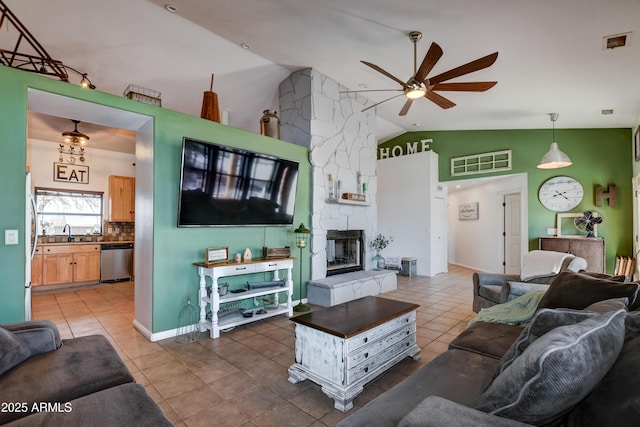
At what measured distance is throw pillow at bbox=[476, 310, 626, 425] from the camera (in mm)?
885

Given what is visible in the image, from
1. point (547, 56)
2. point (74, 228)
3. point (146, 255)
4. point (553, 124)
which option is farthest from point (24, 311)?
point (553, 124)

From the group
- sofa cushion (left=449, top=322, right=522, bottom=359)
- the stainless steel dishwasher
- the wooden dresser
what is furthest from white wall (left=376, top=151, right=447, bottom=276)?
the stainless steel dishwasher

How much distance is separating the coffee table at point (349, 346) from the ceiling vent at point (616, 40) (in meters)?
3.28

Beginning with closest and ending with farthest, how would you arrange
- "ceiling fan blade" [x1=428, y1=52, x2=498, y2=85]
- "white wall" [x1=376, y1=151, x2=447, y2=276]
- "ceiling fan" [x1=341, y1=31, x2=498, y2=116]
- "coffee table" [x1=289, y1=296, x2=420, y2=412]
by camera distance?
"coffee table" [x1=289, y1=296, x2=420, y2=412] → "ceiling fan blade" [x1=428, y1=52, x2=498, y2=85] → "ceiling fan" [x1=341, y1=31, x2=498, y2=116] → "white wall" [x1=376, y1=151, x2=447, y2=276]

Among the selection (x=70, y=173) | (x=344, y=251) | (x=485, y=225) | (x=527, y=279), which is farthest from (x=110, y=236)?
(x=485, y=225)

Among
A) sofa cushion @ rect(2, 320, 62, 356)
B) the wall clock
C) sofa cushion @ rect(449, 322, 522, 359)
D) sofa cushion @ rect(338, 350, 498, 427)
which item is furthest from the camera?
the wall clock

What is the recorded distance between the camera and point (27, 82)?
2537 millimetres

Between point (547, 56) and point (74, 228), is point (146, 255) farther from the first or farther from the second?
point (547, 56)

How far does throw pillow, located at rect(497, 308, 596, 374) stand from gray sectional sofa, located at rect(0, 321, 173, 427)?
1.39 meters

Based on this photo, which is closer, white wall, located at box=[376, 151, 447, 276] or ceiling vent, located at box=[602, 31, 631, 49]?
ceiling vent, located at box=[602, 31, 631, 49]

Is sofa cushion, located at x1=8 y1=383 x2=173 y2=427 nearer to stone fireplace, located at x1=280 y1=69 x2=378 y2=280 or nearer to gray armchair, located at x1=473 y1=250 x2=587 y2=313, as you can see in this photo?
gray armchair, located at x1=473 y1=250 x2=587 y2=313

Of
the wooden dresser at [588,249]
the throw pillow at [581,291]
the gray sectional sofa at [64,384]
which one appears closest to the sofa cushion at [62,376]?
the gray sectional sofa at [64,384]

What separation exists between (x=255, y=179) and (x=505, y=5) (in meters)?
3.18

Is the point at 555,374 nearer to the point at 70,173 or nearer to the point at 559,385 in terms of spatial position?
the point at 559,385
